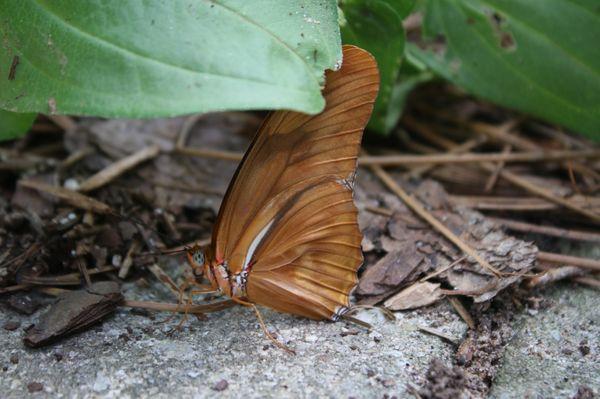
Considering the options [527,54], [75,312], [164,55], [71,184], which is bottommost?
[71,184]

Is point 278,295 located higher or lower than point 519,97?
lower

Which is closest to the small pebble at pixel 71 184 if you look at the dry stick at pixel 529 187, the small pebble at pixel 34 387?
the small pebble at pixel 34 387

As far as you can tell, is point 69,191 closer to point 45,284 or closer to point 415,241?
point 45,284

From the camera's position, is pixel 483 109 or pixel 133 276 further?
pixel 483 109

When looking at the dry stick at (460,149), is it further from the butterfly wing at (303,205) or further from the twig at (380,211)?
the butterfly wing at (303,205)

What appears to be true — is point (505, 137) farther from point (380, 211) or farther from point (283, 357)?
point (283, 357)

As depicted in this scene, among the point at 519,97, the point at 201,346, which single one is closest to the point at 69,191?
the point at 201,346

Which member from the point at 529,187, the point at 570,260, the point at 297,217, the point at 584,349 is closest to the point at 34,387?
the point at 297,217

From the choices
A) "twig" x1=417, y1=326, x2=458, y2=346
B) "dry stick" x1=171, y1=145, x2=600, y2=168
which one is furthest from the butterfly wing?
"dry stick" x1=171, y1=145, x2=600, y2=168
